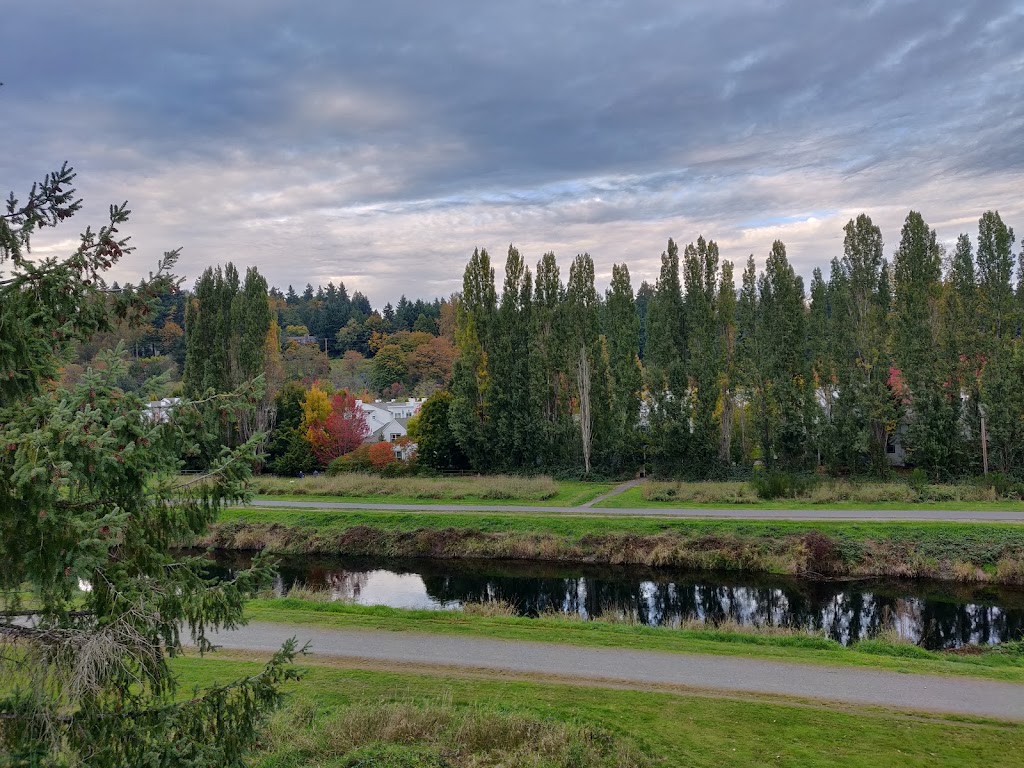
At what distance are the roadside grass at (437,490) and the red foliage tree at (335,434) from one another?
4342mm

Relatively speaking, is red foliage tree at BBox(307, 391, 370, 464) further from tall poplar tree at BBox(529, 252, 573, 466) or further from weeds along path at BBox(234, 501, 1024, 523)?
tall poplar tree at BBox(529, 252, 573, 466)

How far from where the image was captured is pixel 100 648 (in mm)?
4566

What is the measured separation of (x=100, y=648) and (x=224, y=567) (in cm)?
2252

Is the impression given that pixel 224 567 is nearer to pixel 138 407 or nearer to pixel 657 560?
pixel 657 560

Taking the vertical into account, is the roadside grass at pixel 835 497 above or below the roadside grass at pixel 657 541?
above

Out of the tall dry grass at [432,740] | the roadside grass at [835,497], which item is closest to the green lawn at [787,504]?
the roadside grass at [835,497]

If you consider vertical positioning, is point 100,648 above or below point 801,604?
above

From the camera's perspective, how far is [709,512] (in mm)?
26984

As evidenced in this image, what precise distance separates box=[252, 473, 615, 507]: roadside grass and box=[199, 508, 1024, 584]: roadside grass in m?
3.37

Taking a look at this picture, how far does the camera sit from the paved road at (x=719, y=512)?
2406 centimetres

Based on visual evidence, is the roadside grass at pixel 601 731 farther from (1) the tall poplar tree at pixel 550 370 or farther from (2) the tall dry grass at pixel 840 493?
(1) the tall poplar tree at pixel 550 370

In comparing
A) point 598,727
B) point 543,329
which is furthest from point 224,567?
point 543,329

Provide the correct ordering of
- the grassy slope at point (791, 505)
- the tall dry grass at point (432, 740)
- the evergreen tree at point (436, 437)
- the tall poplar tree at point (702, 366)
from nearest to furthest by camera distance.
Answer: the tall dry grass at point (432, 740), the grassy slope at point (791, 505), the tall poplar tree at point (702, 366), the evergreen tree at point (436, 437)

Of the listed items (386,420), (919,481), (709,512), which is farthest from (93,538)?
(386,420)
